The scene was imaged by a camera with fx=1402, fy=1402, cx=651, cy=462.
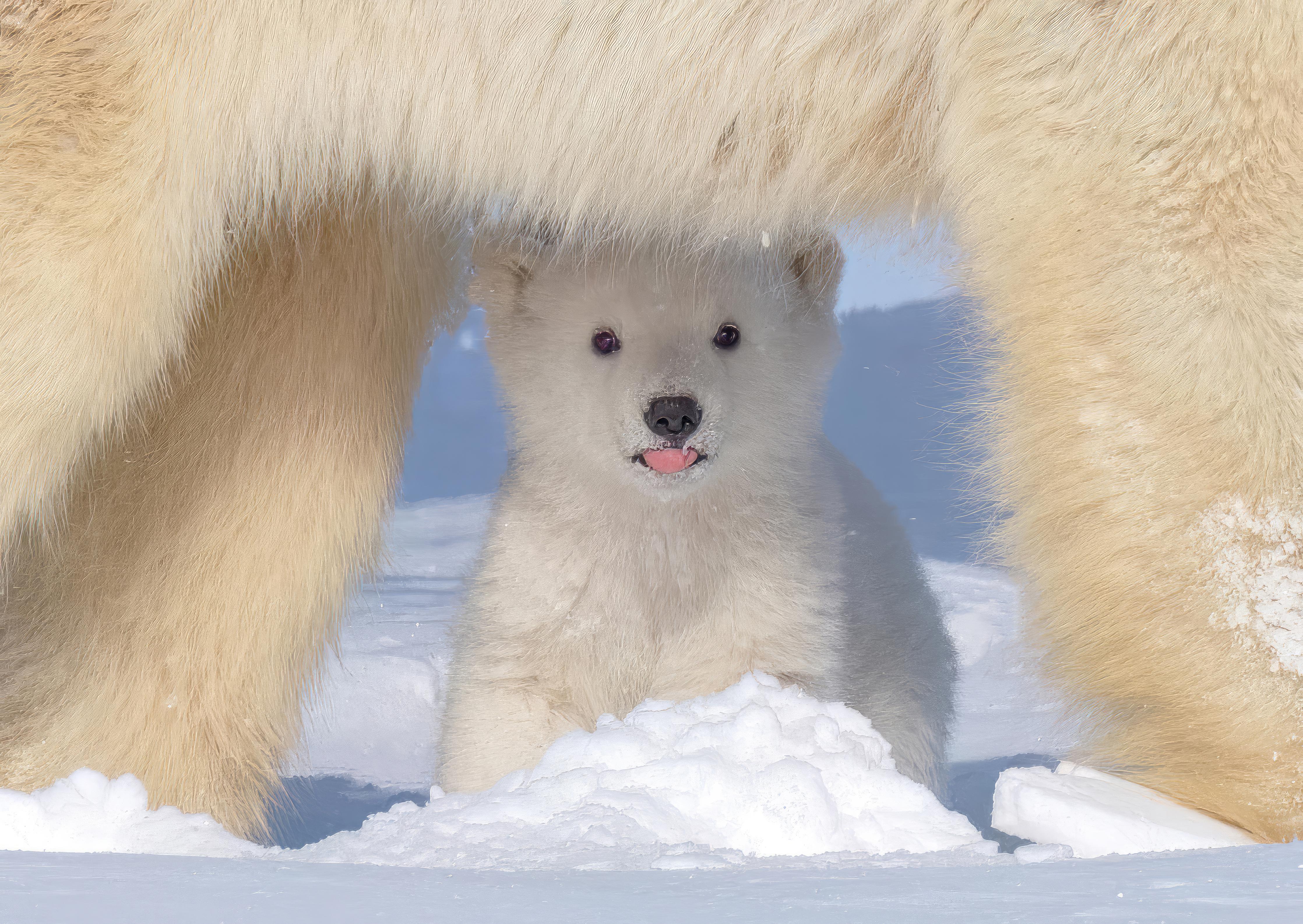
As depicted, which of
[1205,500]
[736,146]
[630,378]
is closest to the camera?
[1205,500]

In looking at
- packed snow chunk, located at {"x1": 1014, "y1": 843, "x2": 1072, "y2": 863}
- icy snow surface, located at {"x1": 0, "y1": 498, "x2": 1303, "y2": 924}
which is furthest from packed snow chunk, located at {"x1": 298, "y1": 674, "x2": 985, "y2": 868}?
packed snow chunk, located at {"x1": 1014, "y1": 843, "x2": 1072, "y2": 863}

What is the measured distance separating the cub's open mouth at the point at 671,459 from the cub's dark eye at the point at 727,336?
335 mm

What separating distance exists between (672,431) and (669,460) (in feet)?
0.21

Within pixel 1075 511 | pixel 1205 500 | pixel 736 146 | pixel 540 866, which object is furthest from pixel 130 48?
pixel 1205 500

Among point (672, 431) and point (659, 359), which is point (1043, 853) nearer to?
point (672, 431)

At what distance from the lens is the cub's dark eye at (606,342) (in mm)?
2932

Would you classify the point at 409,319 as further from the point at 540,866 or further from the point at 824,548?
the point at 540,866

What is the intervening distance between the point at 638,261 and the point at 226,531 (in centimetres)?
105

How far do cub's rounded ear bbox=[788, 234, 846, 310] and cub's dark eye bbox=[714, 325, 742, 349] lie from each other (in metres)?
0.22

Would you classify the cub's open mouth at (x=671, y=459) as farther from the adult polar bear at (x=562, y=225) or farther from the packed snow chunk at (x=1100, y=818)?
the packed snow chunk at (x=1100, y=818)

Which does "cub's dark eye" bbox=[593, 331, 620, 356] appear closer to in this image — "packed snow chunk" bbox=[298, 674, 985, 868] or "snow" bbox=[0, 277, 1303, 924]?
"snow" bbox=[0, 277, 1303, 924]

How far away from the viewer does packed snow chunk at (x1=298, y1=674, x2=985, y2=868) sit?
1.99 metres

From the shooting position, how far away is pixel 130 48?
→ 2.12 meters

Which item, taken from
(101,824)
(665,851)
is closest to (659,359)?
(665,851)
